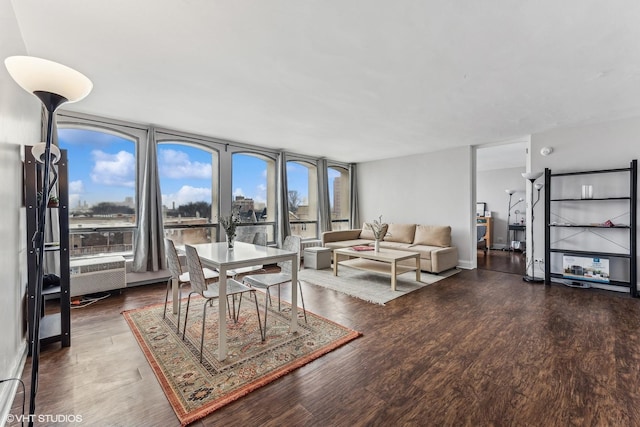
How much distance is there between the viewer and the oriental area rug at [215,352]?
1767 mm

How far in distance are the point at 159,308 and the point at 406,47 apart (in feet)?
12.1

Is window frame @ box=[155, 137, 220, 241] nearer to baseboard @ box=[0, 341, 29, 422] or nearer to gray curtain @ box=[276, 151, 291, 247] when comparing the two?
gray curtain @ box=[276, 151, 291, 247]

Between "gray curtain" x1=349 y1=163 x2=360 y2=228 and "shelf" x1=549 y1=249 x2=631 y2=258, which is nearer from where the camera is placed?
"shelf" x1=549 y1=249 x2=631 y2=258

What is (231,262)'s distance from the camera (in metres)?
2.18

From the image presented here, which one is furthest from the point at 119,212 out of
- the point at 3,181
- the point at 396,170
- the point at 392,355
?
the point at 396,170

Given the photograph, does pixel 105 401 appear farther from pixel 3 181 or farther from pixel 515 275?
pixel 515 275

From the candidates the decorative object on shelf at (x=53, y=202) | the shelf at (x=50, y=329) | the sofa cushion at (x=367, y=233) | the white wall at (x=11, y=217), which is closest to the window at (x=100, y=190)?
the shelf at (x=50, y=329)

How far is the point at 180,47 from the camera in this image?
2.23 metres

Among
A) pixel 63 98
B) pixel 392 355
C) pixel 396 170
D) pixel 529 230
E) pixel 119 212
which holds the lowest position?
pixel 392 355

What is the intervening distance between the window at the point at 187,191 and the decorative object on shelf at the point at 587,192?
6065 mm

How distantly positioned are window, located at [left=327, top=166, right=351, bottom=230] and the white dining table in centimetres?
474

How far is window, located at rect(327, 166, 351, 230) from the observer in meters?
7.55

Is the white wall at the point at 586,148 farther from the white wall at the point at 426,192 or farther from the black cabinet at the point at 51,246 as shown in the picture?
the black cabinet at the point at 51,246

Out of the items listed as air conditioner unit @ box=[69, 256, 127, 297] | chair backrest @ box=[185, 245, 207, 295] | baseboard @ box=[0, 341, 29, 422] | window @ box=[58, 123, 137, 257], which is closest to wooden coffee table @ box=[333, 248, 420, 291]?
chair backrest @ box=[185, 245, 207, 295]
